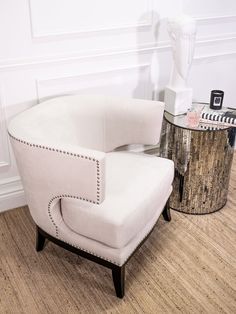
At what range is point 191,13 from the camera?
8.33ft

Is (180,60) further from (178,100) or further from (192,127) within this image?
(192,127)

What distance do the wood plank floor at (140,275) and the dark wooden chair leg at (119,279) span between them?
1.4 inches

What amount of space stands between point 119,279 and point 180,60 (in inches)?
48.7

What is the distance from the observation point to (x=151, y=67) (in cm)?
251

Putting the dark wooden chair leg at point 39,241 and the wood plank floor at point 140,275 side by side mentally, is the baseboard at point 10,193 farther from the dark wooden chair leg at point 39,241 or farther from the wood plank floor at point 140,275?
the dark wooden chair leg at point 39,241

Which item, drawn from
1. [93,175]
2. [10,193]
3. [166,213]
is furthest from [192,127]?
[10,193]

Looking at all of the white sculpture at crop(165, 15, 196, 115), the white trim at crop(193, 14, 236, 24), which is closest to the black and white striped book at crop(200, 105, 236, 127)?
the white sculpture at crop(165, 15, 196, 115)

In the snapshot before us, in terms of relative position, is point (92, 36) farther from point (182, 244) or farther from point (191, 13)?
point (182, 244)

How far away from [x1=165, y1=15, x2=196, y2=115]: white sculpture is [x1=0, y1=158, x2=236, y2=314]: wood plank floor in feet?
2.31

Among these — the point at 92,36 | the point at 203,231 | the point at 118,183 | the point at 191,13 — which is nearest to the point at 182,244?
the point at 203,231

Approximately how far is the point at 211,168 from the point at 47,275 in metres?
1.05

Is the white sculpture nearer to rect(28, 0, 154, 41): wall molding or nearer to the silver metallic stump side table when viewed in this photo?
the silver metallic stump side table

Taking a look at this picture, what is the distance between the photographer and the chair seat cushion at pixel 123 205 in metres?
1.60

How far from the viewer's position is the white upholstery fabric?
154 cm
